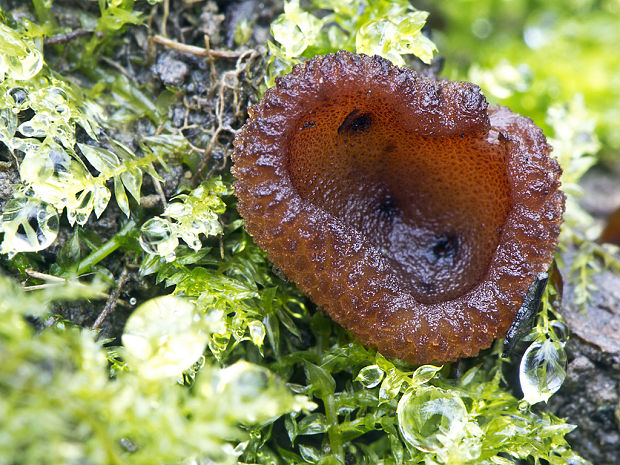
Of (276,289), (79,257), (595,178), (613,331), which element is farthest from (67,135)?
(595,178)

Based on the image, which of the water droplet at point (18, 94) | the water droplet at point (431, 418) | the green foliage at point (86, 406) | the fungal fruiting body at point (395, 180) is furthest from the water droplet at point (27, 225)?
the water droplet at point (431, 418)

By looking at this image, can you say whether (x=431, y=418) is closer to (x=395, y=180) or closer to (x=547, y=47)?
Result: (x=395, y=180)

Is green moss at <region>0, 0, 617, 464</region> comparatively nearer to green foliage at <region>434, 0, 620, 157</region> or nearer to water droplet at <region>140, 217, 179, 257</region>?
water droplet at <region>140, 217, 179, 257</region>

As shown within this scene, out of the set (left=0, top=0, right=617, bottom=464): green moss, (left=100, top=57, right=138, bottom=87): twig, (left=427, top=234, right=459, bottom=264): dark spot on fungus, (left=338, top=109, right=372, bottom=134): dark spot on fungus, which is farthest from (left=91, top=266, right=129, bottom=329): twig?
(left=427, top=234, right=459, bottom=264): dark spot on fungus

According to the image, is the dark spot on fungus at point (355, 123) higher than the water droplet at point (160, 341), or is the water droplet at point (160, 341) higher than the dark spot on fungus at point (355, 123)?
the dark spot on fungus at point (355, 123)

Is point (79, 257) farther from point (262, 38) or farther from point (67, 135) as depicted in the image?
point (262, 38)

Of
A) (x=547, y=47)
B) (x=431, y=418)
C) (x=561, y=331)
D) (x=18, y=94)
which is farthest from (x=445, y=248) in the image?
(x=547, y=47)

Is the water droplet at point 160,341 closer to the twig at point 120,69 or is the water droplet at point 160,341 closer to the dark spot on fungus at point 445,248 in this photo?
the dark spot on fungus at point 445,248
